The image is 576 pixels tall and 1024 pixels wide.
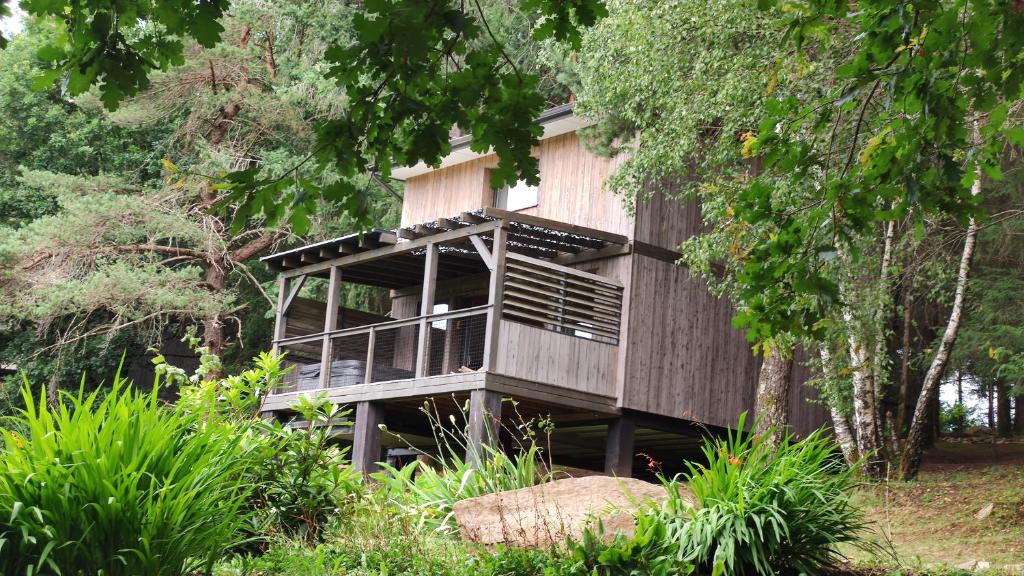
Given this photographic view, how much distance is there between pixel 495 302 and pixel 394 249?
10.2ft

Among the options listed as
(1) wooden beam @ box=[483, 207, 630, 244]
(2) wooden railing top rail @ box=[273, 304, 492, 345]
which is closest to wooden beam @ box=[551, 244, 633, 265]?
(1) wooden beam @ box=[483, 207, 630, 244]

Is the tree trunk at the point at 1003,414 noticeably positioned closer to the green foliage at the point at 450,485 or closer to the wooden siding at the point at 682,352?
the wooden siding at the point at 682,352

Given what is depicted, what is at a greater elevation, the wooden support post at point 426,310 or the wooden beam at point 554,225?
the wooden beam at point 554,225

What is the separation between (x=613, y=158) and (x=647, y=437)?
15.6 ft

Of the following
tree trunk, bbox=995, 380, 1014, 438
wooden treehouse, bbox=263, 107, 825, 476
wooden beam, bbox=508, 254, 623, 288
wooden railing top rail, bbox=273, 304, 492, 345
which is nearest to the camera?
wooden railing top rail, bbox=273, 304, 492, 345

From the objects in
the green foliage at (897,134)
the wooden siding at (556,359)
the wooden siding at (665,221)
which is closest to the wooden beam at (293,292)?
the wooden siding at (556,359)

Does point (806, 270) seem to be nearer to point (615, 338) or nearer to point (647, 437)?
point (615, 338)

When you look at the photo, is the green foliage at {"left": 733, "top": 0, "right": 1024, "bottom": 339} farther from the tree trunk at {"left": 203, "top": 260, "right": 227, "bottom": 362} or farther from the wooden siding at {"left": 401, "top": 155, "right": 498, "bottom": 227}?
the tree trunk at {"left": 203, "top": 260, "right": 227, "bottom": 362}

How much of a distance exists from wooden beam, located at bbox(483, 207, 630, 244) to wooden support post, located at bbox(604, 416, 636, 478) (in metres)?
2.75

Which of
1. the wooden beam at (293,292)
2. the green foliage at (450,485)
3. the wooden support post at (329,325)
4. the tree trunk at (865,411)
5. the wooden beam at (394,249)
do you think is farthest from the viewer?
the wooden beam at (293,292)

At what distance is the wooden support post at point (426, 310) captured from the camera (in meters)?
16.1

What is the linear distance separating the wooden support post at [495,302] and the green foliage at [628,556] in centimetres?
839

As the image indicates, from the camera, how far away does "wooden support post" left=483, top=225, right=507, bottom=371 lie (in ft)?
49.3

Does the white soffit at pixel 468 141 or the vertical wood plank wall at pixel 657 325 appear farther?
the white soffit at pixel 468 141
